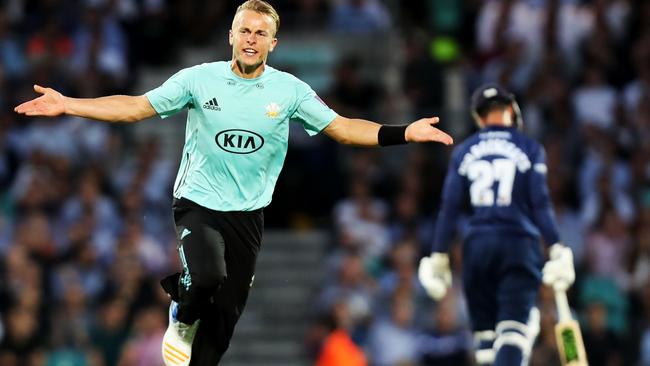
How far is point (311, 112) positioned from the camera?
335 inches

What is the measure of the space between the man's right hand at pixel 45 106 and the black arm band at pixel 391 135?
1.88 metres

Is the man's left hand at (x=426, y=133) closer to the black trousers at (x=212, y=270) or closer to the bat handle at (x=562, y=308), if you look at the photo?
the black trousers at (x=212, y=270)

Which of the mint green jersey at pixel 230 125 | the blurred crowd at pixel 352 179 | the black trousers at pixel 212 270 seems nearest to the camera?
the black trousers at pixel 212 270

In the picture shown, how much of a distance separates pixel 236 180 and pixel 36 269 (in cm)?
734

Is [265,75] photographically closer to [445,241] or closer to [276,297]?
[445,241]

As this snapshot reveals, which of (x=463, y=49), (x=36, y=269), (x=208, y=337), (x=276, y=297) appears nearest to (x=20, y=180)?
(x=36, y=269)

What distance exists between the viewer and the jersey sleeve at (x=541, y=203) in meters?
10.0

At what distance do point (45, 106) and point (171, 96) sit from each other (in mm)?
844

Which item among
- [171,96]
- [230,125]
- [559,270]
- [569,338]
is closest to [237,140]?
[230,125]

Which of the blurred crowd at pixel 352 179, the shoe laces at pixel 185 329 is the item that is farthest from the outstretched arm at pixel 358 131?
the blurred crowd at pixel 352 179

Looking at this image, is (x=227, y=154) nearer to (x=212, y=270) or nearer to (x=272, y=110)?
(x=272, y=110)

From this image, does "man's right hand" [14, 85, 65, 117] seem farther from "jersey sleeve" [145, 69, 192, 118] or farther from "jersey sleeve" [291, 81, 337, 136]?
"jersey sleeve" [291, 81, 337, 136]

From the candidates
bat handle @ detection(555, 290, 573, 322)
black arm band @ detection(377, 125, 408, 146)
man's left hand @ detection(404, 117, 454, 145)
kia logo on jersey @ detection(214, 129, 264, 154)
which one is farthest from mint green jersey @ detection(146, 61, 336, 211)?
bat handle @ detection(555, 290, 573, 322)

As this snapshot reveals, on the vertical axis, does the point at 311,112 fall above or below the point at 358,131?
above
